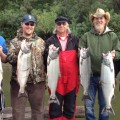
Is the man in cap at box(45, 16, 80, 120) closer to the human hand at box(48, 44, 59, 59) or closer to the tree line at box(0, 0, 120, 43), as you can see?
the human hand at box(48, 44, 59, 59)

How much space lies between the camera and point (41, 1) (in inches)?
1172

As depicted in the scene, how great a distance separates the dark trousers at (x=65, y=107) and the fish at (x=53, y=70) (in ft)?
0.56

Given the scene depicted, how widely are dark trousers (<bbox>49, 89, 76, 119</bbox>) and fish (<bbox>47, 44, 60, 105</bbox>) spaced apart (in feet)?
0.56

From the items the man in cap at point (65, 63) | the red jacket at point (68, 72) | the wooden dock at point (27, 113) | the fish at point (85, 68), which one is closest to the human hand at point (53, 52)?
the man in cap at point (65, 63)

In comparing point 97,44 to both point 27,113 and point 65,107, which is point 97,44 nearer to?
point 65,107

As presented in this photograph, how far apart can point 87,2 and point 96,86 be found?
18838 mm

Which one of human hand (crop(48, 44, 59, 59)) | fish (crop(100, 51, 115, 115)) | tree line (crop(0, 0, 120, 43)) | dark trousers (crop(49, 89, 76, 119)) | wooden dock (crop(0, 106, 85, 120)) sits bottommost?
wooden dock (crop(0, 106, 85, 120))

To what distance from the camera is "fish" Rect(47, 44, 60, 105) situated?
568cm

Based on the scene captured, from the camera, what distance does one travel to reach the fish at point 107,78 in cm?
570

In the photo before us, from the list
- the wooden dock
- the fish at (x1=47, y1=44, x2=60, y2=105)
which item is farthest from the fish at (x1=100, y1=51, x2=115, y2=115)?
the wooden dock

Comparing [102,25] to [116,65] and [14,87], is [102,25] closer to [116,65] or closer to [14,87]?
[116,65]

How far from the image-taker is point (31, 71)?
5855 millimetres

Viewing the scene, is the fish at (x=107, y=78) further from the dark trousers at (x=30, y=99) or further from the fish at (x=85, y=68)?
the dark trousers at (x=30, y=99)

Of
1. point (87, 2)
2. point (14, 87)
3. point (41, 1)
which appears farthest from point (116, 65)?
point (41, 1)
